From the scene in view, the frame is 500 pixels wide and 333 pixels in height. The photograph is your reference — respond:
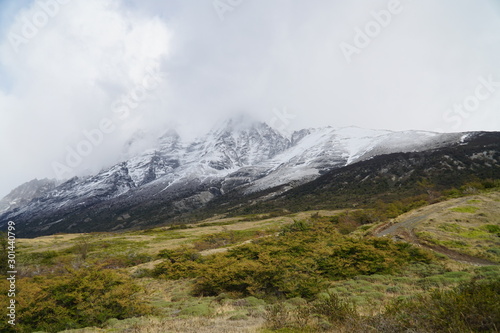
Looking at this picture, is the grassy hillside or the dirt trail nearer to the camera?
the grassy hillside

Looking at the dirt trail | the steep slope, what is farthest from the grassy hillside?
the steep slope

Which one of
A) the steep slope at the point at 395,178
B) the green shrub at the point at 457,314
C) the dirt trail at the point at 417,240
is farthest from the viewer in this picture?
the steep slope at the point at 395,178

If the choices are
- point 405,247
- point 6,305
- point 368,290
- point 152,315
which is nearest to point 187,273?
point 152,315

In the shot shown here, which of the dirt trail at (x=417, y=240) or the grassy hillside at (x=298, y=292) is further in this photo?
the dirt trail at (x=417, y=240)

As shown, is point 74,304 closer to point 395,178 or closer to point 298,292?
point 298,292

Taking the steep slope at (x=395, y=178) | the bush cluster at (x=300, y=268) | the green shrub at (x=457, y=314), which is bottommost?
the steep slope at (x=395, y=178)

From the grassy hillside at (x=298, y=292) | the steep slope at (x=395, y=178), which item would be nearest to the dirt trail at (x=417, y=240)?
the grassy hillside at (x=298, y=292)

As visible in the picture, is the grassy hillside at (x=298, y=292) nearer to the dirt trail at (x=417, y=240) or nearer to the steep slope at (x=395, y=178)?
the dirt trail at (x=417, y=240)

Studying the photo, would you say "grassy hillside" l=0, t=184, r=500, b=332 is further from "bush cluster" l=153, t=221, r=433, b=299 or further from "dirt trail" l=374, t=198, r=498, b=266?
"dirt trail" l=374, t=198, r=498, b=266

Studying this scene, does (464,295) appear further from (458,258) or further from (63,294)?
(458,258)

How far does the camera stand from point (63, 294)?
12.1 m

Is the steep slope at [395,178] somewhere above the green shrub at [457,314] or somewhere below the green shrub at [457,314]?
below

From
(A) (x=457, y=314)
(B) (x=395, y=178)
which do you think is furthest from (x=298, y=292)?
(B) (x=395, y=178)

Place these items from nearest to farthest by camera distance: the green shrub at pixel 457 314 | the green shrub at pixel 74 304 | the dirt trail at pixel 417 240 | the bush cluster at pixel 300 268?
the green shrub at pixel 457 314, the green shrub at pixel 74 304, the bush cluster at pixel 300 268, the dirt trail at pixel 417 240
